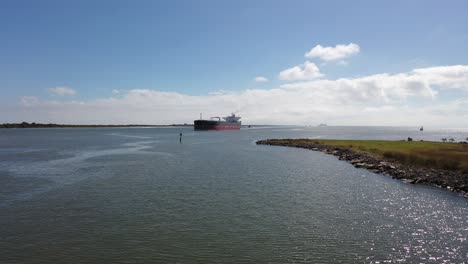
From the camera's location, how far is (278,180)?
38.1m

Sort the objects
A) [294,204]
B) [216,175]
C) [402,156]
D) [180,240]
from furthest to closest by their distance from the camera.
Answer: [402,156], [216,175], [294,204], [180,240]

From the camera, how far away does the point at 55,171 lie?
44906 millimetres

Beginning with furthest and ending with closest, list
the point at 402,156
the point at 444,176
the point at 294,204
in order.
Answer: the point at 402,156 → the point at 444,176 → the point at 294,204

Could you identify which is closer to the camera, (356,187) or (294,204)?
(294,204)

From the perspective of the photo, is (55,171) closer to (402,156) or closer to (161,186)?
(161,186)

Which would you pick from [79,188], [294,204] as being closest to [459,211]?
[294,204]

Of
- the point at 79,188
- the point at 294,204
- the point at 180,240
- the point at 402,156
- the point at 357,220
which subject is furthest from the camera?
the point at 402,156

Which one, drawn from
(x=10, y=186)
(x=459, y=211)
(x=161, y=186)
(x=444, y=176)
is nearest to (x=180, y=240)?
(x=161, y=186)

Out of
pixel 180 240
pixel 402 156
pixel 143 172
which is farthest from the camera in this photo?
pixel 402 156

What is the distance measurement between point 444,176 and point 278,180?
62.3ft

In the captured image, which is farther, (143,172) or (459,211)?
(143,172)

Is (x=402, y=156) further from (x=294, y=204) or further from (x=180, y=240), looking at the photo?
(x=180, y=240)

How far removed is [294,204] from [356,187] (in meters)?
10.8

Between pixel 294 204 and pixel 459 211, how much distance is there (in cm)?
1277
